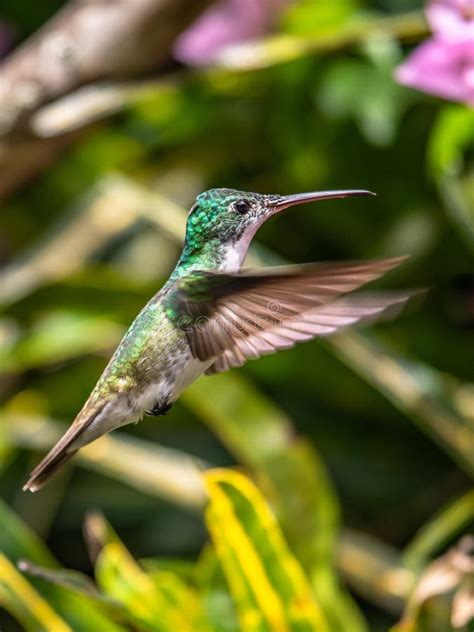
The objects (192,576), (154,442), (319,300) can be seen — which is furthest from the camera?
(154,442)

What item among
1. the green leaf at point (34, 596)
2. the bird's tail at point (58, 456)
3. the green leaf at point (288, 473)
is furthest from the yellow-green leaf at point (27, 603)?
the bird's tail at point (58, 456)

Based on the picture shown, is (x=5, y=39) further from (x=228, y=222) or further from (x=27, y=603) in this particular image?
(x=228, y=222)

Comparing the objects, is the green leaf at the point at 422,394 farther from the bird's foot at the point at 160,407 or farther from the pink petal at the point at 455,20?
the bird's foot at the point at 160,407

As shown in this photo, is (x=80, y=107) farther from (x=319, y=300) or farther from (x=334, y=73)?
(x=319, y=300)

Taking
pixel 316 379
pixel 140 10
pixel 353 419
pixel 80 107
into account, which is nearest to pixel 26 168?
pixel 80 107

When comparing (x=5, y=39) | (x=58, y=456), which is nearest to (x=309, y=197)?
(x=58, y=456)

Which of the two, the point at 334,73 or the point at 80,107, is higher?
the point at 80,107

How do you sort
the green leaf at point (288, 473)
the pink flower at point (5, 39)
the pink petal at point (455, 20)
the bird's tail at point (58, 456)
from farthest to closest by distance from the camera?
the pink flower at point (5, 39) → the green leaf at point (288, 473) → the pink petal at point (455, 20) → the bird's tail at point (58, 456)
